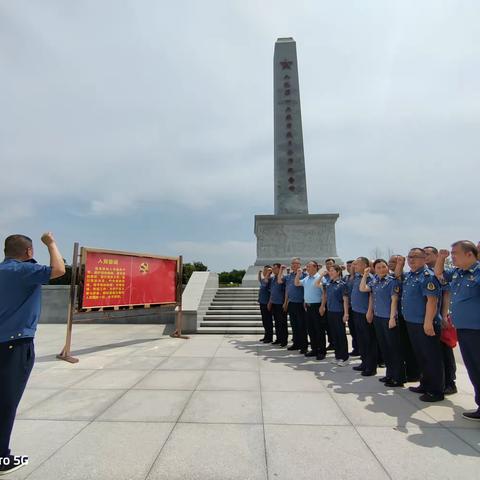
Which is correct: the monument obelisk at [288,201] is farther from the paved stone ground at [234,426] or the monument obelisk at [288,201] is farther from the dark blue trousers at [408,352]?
the paved stone ground at [234,426]

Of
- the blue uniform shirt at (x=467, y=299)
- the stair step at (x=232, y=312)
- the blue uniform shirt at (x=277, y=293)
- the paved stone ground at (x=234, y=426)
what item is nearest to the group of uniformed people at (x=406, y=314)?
the blue uniform shirt at (x=467, y=299)

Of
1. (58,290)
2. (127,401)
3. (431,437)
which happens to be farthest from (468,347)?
(58,290)

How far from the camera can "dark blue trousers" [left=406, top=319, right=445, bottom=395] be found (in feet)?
12.0

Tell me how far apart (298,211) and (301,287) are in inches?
375

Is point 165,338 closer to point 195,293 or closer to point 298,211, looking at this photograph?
point 195,293

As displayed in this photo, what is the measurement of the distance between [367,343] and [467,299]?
1994 mm

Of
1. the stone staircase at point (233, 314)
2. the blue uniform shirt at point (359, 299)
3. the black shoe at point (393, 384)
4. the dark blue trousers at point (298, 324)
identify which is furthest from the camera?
the stone staircase at point (233, 314)

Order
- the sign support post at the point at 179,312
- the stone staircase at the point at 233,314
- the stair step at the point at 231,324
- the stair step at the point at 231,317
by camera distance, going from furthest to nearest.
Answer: the stair step at the point at 231,317, the stair step at the point at 231,324, the stone staircase at the point at 233,314, the sign support post at the point at 179,312

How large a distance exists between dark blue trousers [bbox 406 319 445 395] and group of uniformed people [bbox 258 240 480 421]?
1 centimetres

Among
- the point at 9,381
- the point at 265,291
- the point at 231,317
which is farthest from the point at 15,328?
the point at 231,317

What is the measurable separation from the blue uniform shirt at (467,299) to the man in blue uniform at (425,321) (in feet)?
1.13

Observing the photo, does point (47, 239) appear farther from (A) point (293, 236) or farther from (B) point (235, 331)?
(A) point (293, 236)

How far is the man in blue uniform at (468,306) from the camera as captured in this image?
306cm

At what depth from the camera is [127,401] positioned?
358 centimetres
